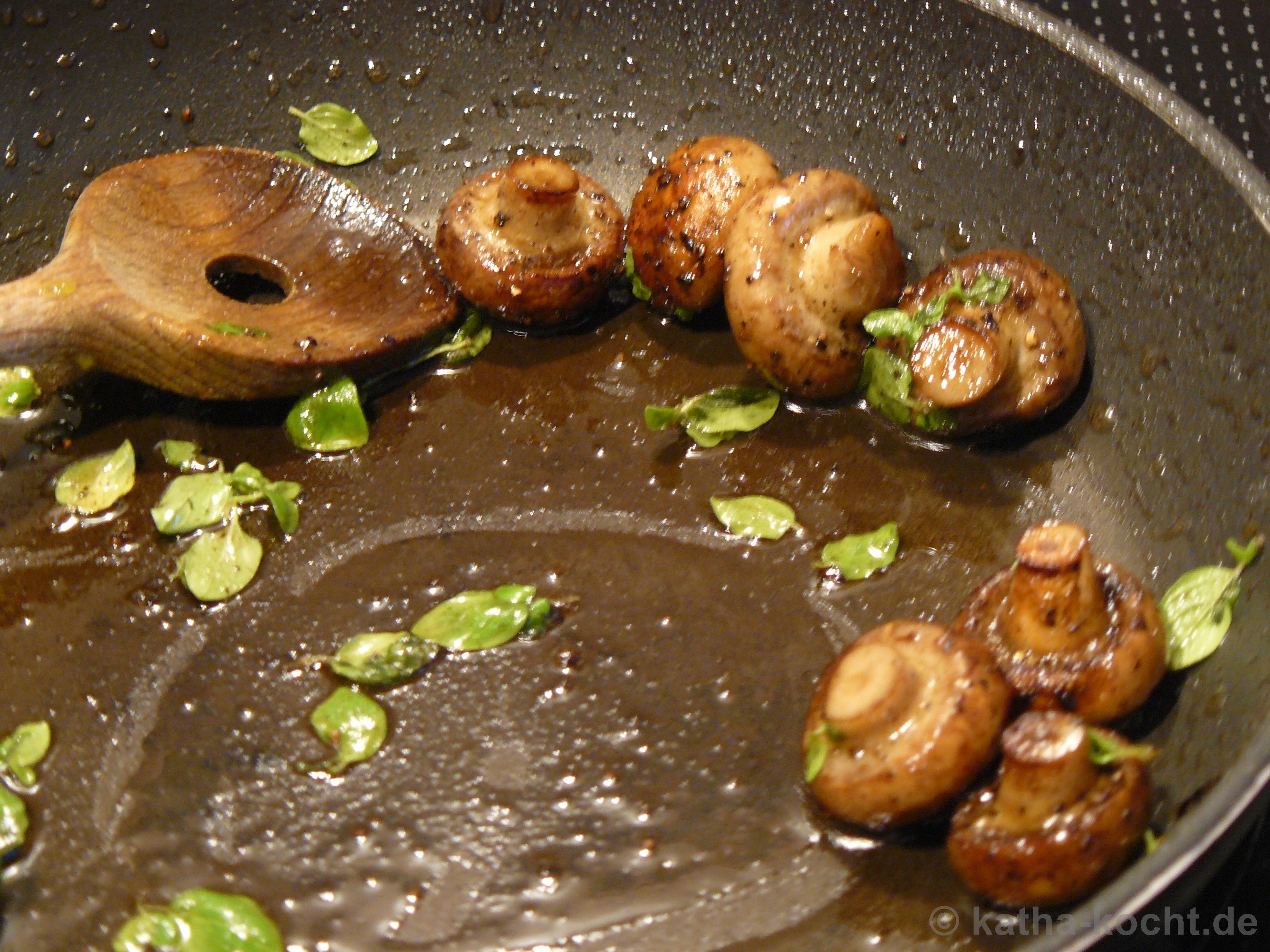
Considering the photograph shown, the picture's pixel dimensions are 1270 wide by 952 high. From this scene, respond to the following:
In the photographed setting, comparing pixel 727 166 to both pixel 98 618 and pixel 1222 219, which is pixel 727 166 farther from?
pixel 98 618

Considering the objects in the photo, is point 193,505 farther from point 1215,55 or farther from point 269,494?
point 1215,55

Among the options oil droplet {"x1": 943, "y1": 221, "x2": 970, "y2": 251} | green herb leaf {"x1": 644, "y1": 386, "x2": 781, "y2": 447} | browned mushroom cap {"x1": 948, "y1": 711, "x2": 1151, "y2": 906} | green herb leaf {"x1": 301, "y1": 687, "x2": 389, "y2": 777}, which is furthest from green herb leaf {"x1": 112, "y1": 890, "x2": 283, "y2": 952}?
oil droplet {"x1": 943, "y1": 221, "x2": 970, "y2": 251}

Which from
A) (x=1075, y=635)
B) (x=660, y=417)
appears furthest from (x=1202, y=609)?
(x=660, y=417)

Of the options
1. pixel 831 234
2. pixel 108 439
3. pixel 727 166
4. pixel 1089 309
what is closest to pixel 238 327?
pixel 108 439

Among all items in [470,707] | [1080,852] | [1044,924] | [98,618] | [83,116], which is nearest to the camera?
[1080,852]

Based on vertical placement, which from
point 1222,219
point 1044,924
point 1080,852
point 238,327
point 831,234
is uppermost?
point 1222,219

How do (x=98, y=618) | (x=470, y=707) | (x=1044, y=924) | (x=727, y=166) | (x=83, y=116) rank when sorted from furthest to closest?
1. (x=83, y=116)
2. (x=727, y=166)
3. (x=98, y=618)
4. (x=470, y=707)
5. (x=1044, y=924)

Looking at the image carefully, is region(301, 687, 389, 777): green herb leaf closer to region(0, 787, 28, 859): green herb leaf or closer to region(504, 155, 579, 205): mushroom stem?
region(0, 787, 28, 859): green herb leaf
